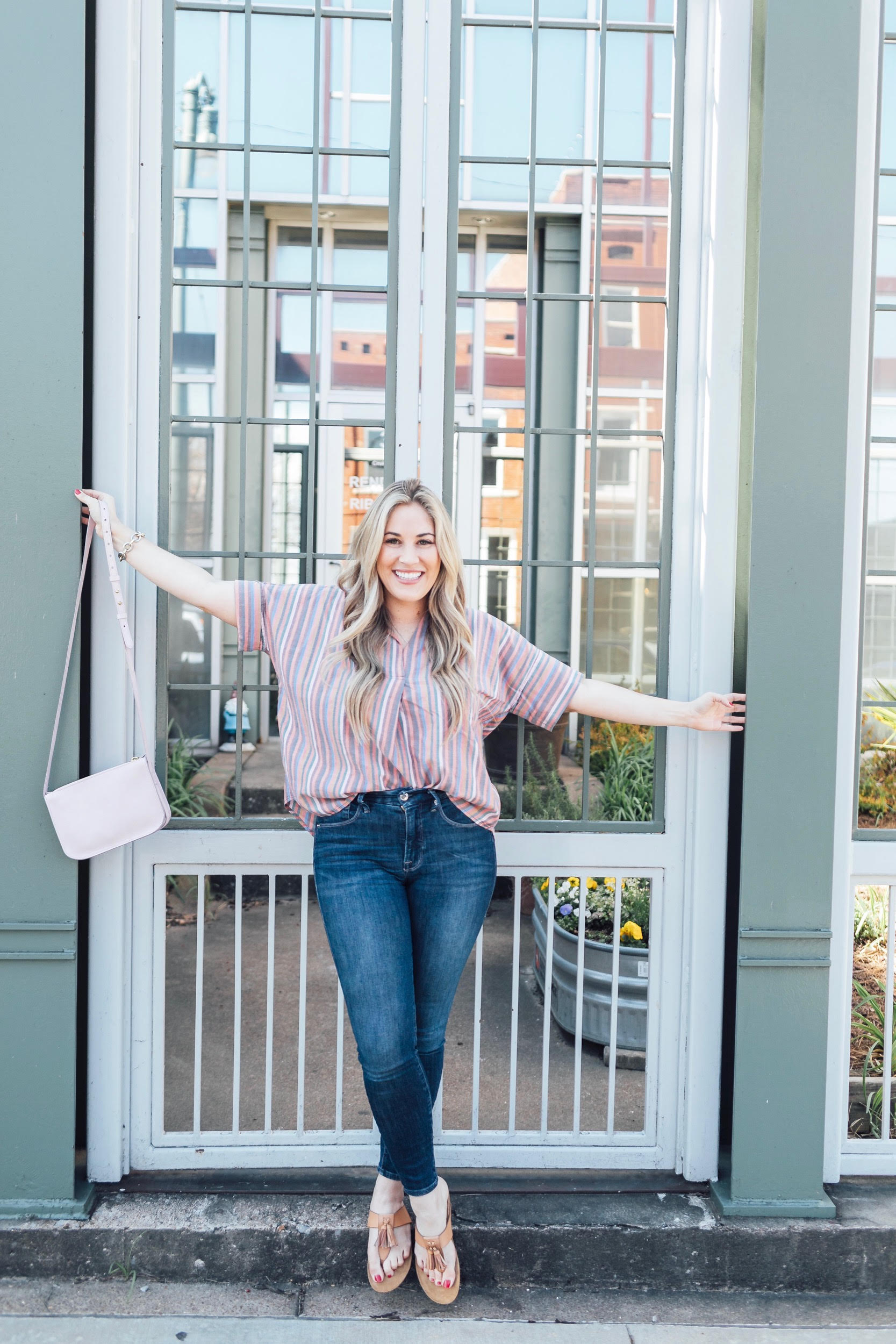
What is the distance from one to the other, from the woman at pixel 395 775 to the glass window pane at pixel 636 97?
11.6 feet

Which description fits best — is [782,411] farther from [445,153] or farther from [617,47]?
[617,47]

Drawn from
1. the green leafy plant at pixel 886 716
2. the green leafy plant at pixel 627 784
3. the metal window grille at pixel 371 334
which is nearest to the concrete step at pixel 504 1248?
the green leafy plant at pixel 627 784

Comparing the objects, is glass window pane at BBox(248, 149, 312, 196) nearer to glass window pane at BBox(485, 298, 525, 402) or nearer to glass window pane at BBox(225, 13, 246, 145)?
glass window pane at BBox(225, 13, 246, 145)

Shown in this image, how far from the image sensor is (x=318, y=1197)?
236 cm

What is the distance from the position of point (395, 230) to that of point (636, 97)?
3381 mm

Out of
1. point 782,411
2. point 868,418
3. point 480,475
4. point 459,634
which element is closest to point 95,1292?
point 459,634

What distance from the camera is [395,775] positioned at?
2.07 m

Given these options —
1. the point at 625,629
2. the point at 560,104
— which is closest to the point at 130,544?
the point at 560,104

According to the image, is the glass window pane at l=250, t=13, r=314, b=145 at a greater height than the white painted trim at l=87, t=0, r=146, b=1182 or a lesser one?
greater

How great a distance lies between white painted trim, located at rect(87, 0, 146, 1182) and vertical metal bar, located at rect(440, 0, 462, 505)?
691 mm

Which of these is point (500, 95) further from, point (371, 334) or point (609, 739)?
point (609, 739)

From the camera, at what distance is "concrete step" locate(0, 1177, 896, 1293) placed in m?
2.24

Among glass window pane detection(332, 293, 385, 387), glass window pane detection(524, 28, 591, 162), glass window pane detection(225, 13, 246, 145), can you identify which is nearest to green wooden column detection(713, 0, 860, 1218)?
glass window pane detection(524, 28, 591, 162)

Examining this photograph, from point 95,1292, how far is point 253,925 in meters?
2.66
